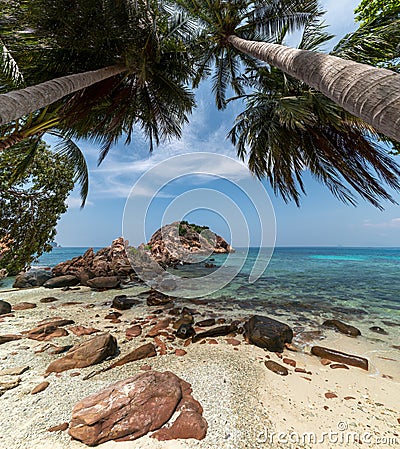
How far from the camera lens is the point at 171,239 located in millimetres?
26484

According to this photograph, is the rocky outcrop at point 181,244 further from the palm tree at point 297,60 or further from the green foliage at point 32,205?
the palm tree at point 297,60

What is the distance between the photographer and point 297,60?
9.32 feet

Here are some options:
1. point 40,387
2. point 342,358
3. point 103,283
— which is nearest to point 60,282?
point 103,283

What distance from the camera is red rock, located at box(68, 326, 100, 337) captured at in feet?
13.0

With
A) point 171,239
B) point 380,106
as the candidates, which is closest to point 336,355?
point 380,106

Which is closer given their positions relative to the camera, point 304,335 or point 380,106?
point 380,106

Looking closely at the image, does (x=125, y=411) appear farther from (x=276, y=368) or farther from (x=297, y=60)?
(x=297, y=60)

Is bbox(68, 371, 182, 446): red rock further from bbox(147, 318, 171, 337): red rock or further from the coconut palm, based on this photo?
the coconut palm

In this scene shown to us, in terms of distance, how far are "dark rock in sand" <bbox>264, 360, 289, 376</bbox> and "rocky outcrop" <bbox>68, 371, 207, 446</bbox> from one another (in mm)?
1326

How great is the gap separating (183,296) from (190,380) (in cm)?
521

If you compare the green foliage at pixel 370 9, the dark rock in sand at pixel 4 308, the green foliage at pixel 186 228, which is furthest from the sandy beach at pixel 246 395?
the green foliage at pixel 186 228

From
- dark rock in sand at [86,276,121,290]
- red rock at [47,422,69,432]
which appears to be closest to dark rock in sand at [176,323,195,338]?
red rock at [47,422,69,432]

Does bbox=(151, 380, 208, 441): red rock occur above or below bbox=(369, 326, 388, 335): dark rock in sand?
above

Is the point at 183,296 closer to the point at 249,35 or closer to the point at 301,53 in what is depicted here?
the point at 301,53
